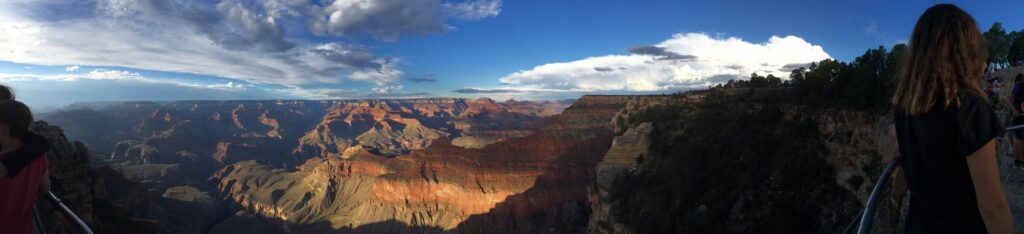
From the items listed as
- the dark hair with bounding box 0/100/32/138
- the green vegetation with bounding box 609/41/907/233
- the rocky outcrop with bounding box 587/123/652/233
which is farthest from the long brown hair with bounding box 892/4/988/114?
the rocky outcrop with bounding box 587/123/652/233

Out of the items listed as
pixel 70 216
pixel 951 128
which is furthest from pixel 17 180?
pixel 951 128

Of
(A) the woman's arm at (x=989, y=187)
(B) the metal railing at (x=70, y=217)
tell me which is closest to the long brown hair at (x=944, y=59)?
(A) the woman's arm at (x=989, y=187)

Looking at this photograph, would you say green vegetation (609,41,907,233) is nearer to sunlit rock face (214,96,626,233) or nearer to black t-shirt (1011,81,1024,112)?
black t-shirt (1011,81,1024,112)

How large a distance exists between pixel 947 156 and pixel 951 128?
0.14 meters

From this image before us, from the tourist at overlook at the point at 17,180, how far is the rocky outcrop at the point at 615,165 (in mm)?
24147

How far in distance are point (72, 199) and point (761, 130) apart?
29.7m

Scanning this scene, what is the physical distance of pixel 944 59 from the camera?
2.25 meters

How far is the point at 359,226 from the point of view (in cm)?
5741

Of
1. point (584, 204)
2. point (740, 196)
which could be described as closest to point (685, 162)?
point (740, 196)

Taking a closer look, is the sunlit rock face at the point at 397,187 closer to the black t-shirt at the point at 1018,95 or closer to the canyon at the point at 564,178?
the canyon at the point at 564,178

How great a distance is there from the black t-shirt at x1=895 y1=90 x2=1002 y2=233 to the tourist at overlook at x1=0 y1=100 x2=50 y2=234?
562cm

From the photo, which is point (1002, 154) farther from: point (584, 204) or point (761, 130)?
point (584, 204)

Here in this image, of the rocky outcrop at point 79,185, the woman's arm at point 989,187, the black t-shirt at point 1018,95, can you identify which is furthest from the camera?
the rocky outcrop at point 79,185

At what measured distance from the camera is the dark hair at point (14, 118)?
3.42 metres
